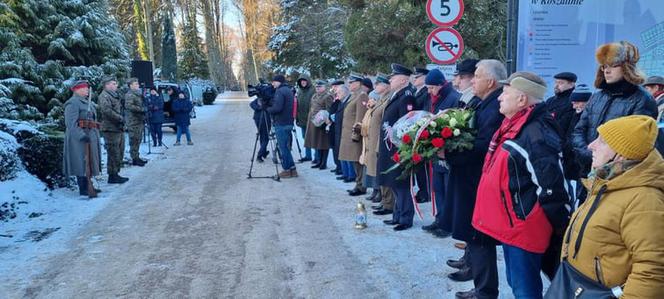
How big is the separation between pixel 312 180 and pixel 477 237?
6.15m

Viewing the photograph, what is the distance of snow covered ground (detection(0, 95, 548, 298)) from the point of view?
4598 mm

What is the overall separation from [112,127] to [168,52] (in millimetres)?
25415

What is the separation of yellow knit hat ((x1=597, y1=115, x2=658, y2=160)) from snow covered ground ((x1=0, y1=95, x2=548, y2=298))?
236cm

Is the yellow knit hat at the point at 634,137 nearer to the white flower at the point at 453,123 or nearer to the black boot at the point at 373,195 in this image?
the white flower at the point at 453,123

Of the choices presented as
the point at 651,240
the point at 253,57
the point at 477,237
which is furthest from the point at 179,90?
the point at 253,57

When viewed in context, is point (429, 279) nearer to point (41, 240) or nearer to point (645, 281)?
point (645, 281)

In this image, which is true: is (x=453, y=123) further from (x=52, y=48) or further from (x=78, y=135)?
(x=52, y=48)

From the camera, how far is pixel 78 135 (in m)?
8.21

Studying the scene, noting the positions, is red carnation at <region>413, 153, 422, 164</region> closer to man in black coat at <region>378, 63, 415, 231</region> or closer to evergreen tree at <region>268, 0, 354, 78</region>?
man in black coat at <region>378, 63, 415, 231</region>

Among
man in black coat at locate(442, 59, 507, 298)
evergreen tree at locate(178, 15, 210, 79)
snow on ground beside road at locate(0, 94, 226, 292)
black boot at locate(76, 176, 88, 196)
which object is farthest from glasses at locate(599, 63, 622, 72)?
evergreen tree at locate(178, 15, 210, 79)

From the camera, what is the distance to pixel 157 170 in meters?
10.9

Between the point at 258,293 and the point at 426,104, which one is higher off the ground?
the point at 426,104

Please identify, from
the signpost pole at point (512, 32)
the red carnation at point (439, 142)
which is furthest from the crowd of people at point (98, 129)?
the signpost pole at point (512, 32)

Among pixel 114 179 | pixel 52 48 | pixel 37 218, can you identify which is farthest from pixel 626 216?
pixel 52 48
